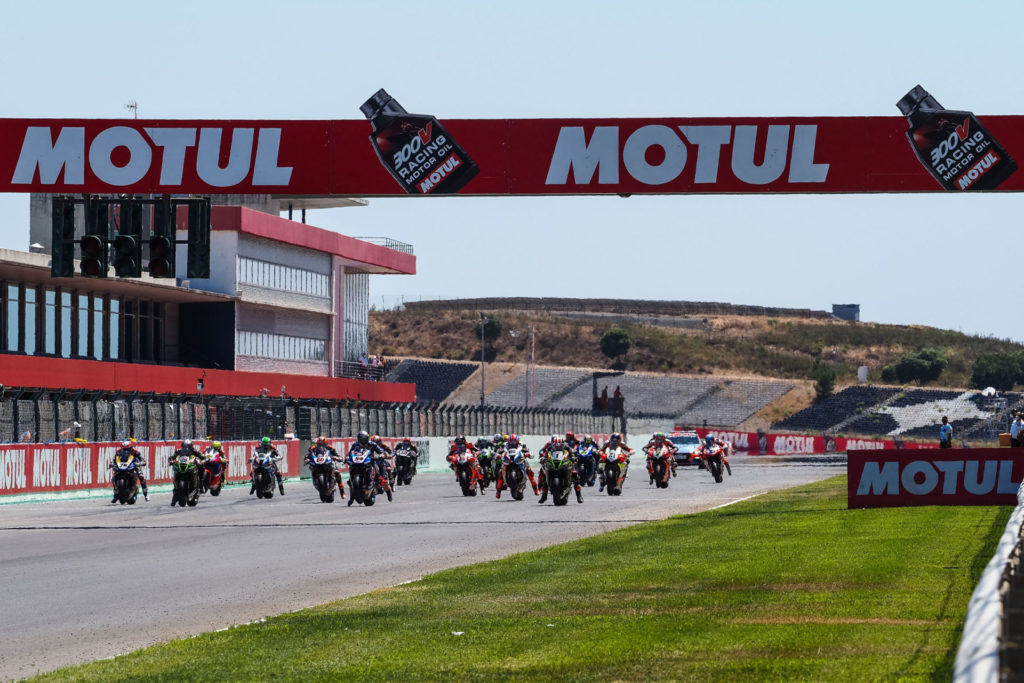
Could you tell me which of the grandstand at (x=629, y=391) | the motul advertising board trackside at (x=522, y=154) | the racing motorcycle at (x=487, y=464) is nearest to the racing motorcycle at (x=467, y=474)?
the racing motorcycle at (x=487, y=464)

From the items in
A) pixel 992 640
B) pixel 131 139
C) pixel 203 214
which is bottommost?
pixel 992 640

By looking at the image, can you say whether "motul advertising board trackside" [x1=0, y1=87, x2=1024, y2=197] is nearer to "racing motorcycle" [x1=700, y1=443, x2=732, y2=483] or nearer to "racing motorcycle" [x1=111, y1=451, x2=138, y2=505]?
"racing motorcycle" [x1=111, y1=451, x2=138, y2=505]

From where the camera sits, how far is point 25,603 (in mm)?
14047

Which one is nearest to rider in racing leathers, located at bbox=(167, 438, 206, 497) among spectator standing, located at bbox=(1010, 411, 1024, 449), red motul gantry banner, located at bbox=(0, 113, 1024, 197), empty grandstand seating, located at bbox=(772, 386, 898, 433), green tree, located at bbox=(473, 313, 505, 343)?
red motul gantry banner, located at bbox=(0, 113, 1024, 197)

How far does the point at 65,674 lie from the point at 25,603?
15.4ft

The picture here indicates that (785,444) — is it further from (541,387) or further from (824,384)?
(541,387)

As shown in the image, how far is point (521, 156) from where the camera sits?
25.4m

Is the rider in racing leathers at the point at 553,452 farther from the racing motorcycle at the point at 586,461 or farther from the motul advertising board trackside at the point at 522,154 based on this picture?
the motul advertising board trackside at the point at 522,154

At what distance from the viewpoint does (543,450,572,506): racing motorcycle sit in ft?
101

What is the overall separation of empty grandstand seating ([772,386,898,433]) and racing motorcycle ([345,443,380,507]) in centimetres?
9325

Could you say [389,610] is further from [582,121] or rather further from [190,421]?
[190,421]

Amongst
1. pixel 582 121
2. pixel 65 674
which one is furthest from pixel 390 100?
pixel 65 674

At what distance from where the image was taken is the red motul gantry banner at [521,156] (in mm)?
25312

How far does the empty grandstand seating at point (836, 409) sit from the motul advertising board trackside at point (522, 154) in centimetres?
9711
